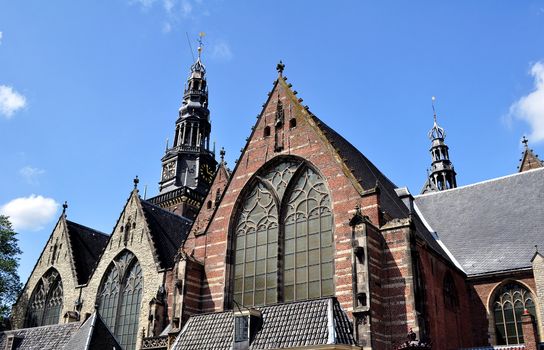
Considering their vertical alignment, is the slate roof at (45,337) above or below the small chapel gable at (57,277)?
below

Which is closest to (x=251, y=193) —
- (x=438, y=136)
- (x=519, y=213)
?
(x=519, y=213)

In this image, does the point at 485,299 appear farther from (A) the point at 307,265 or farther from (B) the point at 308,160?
(B) the point at 308,160

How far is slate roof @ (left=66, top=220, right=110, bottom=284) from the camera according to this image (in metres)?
33.1

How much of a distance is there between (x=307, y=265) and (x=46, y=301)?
19.6 metres

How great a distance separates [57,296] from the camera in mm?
Answer: 32969

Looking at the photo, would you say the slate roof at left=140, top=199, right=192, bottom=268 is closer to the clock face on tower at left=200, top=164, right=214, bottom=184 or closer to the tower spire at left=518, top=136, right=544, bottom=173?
the clock face on tower at left=200, top=164, right=214, bottom=184

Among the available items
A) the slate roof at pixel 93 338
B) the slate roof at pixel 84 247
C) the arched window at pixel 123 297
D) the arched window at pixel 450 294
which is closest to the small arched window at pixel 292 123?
the arched window at pixel 450 294

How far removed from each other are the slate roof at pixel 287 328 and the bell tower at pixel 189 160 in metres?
22.9

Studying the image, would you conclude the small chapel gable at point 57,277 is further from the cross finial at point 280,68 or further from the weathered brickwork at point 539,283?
the weathered brickwork at point 539,283

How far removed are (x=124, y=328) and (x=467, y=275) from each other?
16481 mm

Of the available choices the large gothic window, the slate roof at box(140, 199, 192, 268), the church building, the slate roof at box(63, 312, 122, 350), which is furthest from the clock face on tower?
the slate roof at box(63, 312, 122, 350)

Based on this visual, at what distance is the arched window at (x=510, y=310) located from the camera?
2281 centimetres

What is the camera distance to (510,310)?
23297 millimetres

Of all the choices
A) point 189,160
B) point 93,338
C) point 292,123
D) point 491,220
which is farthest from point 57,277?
point 491,220
